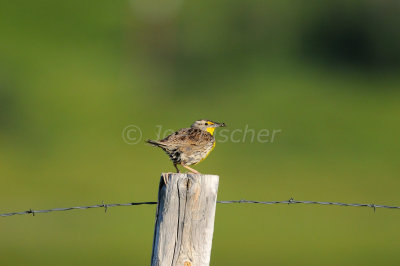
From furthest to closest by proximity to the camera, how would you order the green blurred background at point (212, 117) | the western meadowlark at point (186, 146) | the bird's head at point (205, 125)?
the green blurred background at point (212, 117)
the bird's head at point (205, 125)
the western meadowlark at point (186, 146)

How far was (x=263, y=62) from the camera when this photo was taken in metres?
48.6

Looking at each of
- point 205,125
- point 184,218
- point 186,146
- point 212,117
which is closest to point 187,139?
point 186,146

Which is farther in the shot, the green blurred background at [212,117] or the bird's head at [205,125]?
the green blurred background at [212,117]

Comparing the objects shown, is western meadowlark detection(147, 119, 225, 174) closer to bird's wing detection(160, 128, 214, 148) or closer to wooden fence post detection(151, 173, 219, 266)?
bird's wing detection(160, 128, 214, 148)

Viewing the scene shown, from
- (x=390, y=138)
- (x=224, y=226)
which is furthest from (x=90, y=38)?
(x=224, y=226)

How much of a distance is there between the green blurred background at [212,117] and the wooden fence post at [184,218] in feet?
39.1

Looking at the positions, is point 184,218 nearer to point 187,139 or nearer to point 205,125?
point 187,139

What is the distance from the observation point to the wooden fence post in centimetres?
583

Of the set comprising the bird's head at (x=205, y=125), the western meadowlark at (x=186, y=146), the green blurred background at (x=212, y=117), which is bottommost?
the western meadowlark at (x=186, y=146)

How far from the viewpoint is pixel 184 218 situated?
5.82 m

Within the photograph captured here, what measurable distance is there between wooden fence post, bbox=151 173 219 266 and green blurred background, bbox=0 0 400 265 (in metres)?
11.9

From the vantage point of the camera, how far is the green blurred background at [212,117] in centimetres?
2058

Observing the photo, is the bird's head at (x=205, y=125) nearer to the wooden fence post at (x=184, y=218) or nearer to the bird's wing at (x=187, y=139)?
the bird's wing at (x=187, y=139)

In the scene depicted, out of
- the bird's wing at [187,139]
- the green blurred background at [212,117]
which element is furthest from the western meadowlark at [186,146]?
the green blurred background at [212,117]
